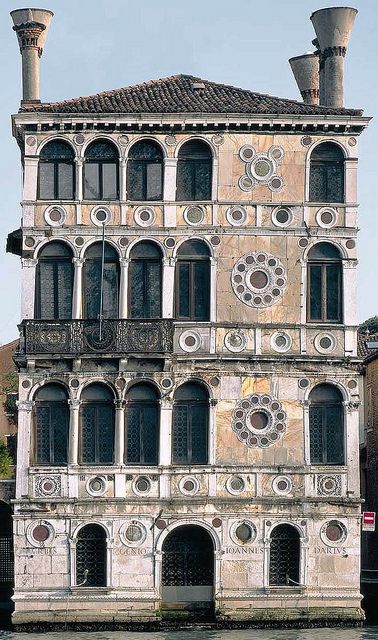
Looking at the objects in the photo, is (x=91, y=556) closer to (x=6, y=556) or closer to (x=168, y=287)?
(x=168, y=287)

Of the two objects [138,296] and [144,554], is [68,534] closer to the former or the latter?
[144,554]

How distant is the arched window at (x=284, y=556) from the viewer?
172ft

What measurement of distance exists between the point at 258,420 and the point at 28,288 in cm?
737

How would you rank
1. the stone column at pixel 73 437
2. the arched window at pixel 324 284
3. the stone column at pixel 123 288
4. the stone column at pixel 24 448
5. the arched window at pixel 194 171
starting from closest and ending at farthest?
the stone column at pixel 73 437 → the stone column at pixel 24 448 → the stone column at pixel 123 288 → the arched window at pixel 324 284 → the arched window at pixel 194 171

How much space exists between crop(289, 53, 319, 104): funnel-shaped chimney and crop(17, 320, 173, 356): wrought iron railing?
10964 millimetres

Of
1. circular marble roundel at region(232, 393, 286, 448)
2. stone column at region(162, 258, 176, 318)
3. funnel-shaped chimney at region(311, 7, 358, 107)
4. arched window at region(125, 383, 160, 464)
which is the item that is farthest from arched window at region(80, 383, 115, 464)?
funnel-shaped chimney at region(311, 7, 358, 107)

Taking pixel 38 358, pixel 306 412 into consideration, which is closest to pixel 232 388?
pixel 306 412

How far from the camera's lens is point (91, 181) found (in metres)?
53.4

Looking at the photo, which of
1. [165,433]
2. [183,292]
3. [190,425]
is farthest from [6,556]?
[183,292]

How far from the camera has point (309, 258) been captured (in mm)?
53375

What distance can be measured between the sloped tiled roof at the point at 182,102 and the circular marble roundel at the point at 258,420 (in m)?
8.09

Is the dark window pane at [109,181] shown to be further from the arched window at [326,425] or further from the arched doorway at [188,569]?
the arched doorway at [188,569]

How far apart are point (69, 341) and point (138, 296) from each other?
232 cm

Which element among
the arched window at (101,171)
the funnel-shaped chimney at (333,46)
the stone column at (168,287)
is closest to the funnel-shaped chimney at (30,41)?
the arched window at (101,171)
